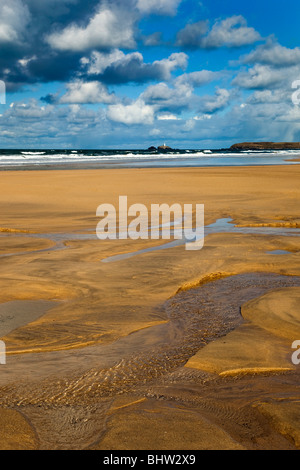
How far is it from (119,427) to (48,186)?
15594 millimetres

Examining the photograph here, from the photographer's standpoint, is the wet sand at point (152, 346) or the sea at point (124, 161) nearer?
the wet sand at point (152, 346)

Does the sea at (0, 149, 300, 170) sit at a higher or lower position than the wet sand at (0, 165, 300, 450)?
higher

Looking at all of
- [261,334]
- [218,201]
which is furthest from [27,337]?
[218,201]

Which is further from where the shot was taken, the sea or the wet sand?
the sea

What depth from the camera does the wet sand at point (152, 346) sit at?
2332mm

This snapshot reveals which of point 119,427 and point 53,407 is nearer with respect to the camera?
point 119,427

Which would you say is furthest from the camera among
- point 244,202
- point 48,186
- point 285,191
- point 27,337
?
point 48,186

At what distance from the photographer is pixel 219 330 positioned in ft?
12.4

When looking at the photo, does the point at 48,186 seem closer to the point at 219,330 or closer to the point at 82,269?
the point at 82,269

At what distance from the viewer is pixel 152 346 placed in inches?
137

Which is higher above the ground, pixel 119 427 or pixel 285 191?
pixel 285 191

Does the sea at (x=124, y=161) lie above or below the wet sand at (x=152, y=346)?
above

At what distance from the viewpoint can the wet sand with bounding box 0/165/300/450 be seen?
233 cm
